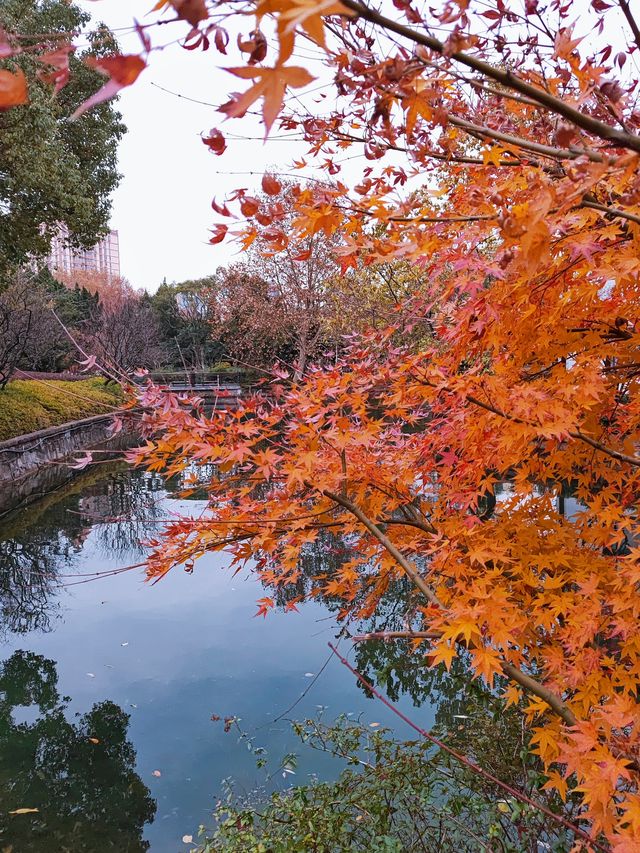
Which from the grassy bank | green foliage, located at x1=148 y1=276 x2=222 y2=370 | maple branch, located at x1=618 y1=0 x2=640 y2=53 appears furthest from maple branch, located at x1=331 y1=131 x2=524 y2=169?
green foliage, located at x1=148 y1=276 x2=222 y2=370

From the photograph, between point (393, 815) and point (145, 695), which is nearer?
point (393, 815)

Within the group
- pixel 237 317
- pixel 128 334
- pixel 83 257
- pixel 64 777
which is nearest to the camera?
pixel 64 777

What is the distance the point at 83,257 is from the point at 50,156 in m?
19.0

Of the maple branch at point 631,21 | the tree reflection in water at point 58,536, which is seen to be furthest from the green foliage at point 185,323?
the maple branch at point 631,21

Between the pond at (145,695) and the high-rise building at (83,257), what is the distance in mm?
7075

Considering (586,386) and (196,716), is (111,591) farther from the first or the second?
(586,386)

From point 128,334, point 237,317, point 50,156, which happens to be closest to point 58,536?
point 50,156

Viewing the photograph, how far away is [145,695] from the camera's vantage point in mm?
4730

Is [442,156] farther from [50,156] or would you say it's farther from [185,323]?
[185,323]

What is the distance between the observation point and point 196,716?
14.6 feet

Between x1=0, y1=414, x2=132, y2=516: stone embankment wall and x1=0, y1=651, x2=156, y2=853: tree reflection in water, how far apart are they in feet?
19.1

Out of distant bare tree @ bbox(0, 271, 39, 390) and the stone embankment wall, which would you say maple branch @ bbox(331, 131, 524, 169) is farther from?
distant bare tree @ bbox(0, 271, 39, 390)

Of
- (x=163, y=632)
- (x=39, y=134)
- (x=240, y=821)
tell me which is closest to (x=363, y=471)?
(x=240, y=821)

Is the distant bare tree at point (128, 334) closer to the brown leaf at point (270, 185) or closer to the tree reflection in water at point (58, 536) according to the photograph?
the tree reflection in water at point (58, 536)
